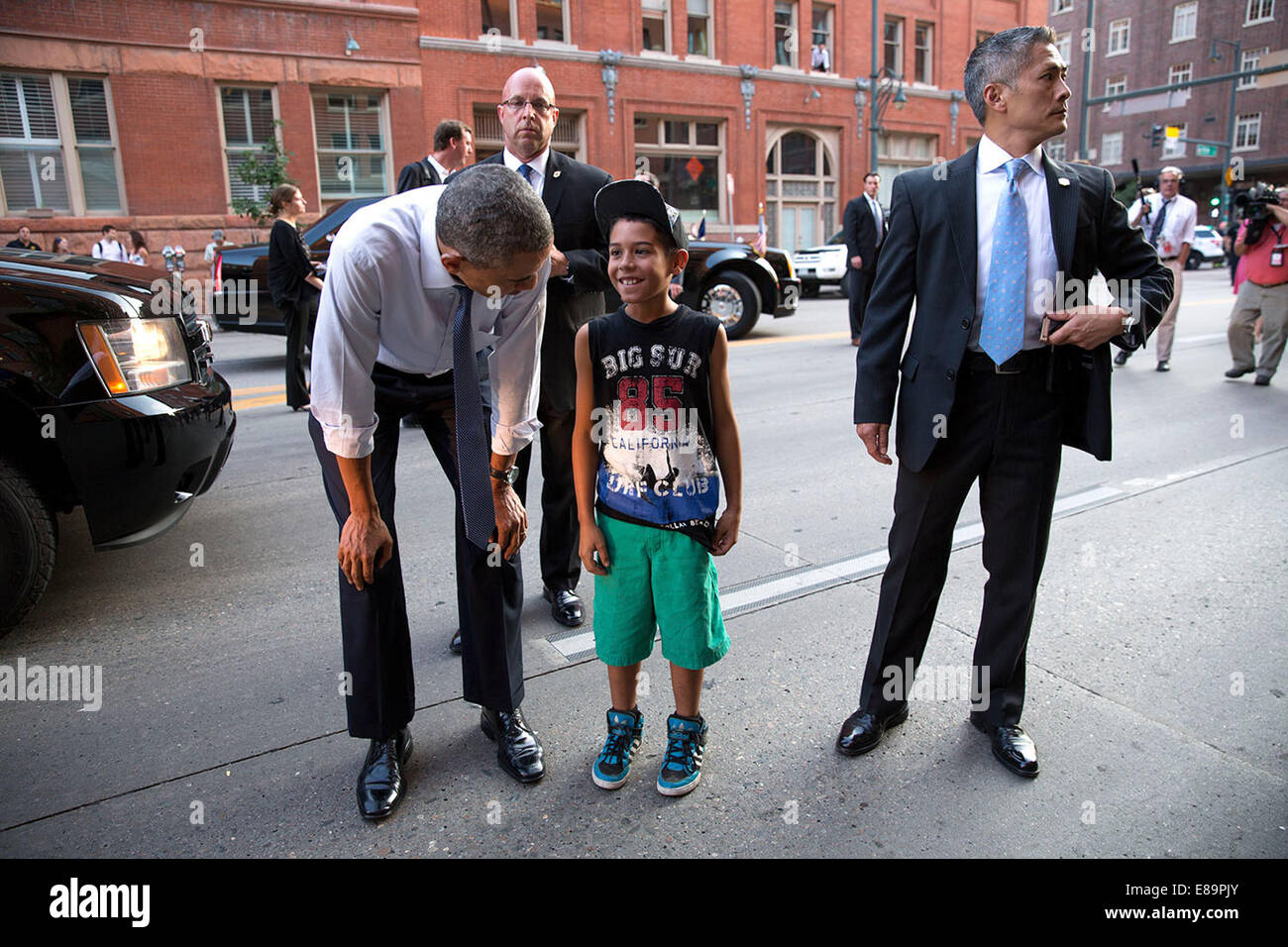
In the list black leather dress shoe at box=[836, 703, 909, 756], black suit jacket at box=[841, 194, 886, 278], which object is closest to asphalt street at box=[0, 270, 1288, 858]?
black leather dress shoe at box=[836, 703, 909, 756]

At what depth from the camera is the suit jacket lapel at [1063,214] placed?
2381 millimetres

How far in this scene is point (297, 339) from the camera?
7.77 metres

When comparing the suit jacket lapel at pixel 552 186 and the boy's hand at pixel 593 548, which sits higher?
the suit jacket lapel at pixel 552 186

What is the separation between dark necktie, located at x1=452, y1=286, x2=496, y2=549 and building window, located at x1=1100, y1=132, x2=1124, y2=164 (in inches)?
2243

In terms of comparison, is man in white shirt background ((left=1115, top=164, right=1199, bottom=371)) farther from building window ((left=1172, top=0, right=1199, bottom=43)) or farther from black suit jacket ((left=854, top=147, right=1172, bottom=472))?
building window ((left=1172, top=0, right=1199, bottom=43))

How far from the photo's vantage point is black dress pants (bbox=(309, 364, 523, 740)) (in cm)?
243

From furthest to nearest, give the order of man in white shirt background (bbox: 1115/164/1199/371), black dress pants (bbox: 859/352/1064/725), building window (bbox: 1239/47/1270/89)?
building window (bbox: 1239/47/1270/89) → man in white shirt background (bbox: 1115/164/1199/371) → black dress pants (bbox: 859/352/1064/725)

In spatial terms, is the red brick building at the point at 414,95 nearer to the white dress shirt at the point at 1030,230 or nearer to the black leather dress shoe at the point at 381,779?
the black leather dress shoe at the point at 381,779

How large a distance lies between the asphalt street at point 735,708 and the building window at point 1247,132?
4970 cm

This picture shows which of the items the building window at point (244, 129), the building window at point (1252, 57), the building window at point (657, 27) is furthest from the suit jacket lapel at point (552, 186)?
the building window at point (1252, 57)

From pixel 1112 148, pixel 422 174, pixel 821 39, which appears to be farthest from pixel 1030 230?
pixel 1112 148

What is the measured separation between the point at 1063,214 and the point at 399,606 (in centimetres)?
221
